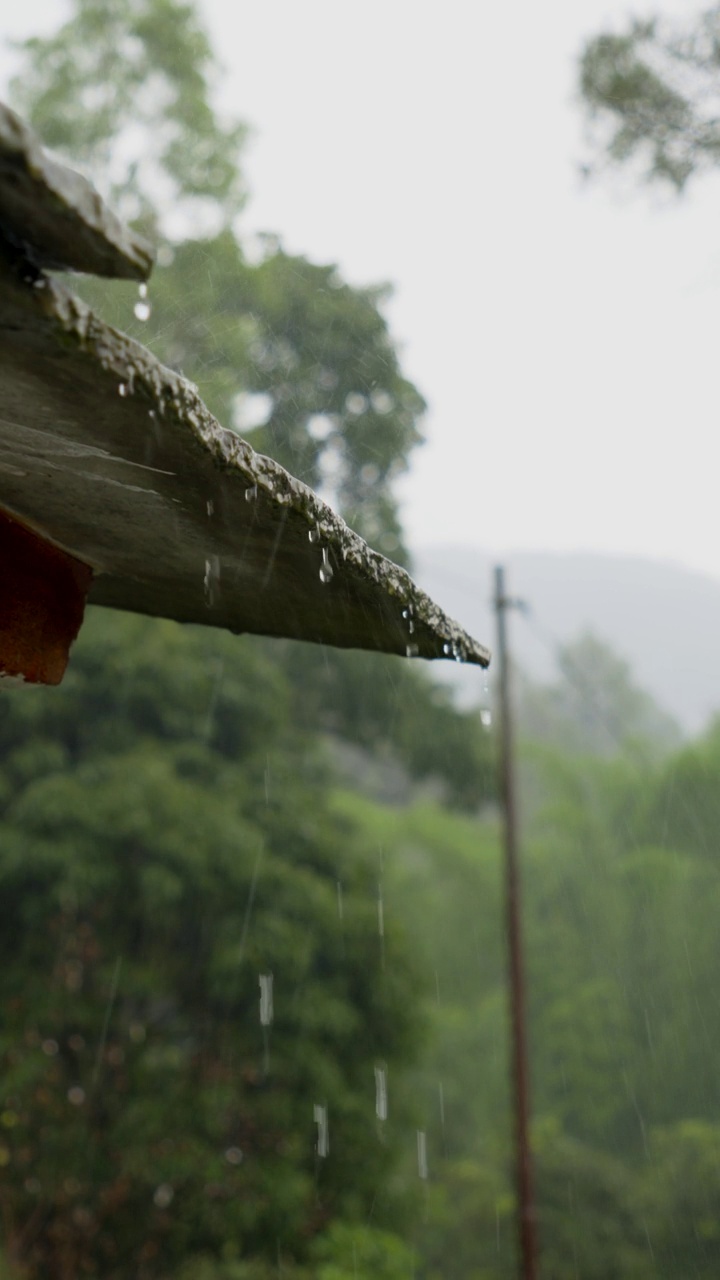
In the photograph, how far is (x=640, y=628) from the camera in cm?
9975

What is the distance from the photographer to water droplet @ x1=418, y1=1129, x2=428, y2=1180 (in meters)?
13.7

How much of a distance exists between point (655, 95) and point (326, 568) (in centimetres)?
565

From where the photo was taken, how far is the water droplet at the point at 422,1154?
44.9ft

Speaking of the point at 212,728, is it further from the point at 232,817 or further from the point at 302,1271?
the point at 302,1271

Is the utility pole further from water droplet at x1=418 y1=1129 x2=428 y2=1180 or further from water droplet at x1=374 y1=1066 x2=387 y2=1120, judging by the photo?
water droplet at x1=418 y1=1129 x2=428 y2=1180

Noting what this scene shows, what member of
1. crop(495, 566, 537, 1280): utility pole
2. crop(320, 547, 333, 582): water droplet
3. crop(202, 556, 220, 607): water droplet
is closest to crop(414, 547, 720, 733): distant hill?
crop(495, 566, 537, 1280): utility pole

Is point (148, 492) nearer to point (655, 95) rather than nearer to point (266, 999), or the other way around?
point (655, 95)

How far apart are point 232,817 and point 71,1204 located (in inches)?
115

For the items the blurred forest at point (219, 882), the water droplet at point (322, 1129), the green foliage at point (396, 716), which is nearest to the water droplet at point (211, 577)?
the blurred forest at point (219, 882)

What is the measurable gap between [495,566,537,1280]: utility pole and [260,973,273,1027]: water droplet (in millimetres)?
1777

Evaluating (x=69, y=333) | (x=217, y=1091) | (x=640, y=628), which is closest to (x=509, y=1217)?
(x=217, y=1091)

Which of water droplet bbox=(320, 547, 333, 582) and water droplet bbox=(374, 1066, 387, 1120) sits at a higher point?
water droplet bbox=(320, 547, 333, 582)

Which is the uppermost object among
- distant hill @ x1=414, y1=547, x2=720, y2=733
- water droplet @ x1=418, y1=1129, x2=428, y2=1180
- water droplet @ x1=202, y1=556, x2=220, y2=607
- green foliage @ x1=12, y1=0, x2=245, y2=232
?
distant hill @ x1=414, y1=547, x2=720, y2=733

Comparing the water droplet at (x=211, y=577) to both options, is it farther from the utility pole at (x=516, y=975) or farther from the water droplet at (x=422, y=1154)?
the water droplet at (x=422, y=1154)
